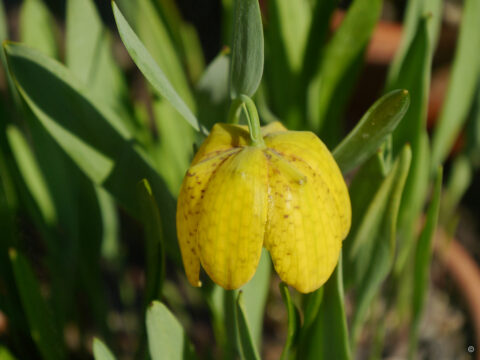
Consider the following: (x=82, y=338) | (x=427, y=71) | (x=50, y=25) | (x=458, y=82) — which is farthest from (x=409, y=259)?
(x=50, y=25)

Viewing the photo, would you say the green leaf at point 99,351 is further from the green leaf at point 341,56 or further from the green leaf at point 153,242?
the green leaf at point 341,56

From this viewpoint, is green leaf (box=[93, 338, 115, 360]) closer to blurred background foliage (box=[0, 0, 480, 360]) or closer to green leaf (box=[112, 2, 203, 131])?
blurred background foliage (box=[0, 0, 480, 360])

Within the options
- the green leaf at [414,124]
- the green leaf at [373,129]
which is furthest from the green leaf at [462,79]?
the green leaf at [373,129]

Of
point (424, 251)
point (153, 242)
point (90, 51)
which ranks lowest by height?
point (424, 251)

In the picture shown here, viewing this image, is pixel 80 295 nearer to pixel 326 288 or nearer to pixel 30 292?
pixel 30 292

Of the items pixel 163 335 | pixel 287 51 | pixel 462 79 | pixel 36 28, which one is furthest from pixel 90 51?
pixel 462 79

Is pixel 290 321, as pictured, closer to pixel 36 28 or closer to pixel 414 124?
pixel 414 124

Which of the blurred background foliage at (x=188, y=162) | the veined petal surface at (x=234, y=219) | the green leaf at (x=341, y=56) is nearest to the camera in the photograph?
the veined petal surface at (x=234, y=219)

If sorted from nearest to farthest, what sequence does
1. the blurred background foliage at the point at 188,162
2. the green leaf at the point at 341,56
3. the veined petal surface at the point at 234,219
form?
the veined petal surface at the point at 234,219
the blurred background foliage at the point at 188,162
the green leaf at the point at 341,56
